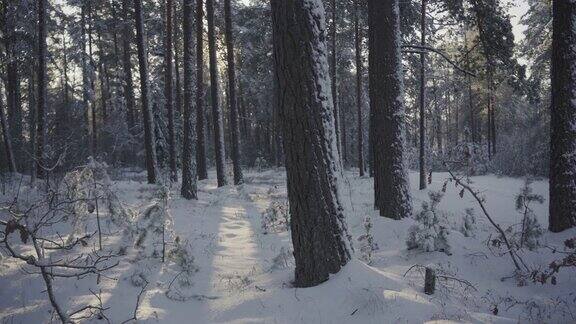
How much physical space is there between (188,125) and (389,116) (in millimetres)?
7021

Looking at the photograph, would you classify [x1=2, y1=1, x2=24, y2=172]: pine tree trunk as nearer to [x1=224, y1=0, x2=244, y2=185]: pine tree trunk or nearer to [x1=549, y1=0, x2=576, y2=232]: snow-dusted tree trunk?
[x1=224, y1=0, x2=244, y2=185]: pine tree trunk

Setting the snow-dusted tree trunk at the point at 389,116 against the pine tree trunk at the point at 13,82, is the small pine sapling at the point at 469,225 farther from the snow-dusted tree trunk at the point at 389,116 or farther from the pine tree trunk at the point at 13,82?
the pine tree trunk at the point at 13,82

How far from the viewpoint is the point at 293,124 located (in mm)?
4250

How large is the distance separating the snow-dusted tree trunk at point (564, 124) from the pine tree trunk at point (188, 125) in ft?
28.8

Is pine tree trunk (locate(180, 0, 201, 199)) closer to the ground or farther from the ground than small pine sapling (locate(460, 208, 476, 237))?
farther from the ground

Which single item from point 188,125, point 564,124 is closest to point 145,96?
point 188,125

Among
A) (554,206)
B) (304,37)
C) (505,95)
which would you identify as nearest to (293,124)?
(304,37)

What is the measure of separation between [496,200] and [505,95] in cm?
2817

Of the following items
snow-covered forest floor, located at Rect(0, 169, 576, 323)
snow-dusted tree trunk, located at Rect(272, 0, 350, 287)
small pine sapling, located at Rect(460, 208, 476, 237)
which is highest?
snow-dusted tree trunk, located at Rect(272, 0, 350, 287)

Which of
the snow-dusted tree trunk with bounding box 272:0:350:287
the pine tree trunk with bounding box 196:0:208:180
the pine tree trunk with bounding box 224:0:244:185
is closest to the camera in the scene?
the snow-dusted tree trunk with bounding box 272:0:350:287

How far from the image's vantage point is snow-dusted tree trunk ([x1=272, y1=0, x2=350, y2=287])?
421 centimetres

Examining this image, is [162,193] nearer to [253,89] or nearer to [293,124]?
[293,124]

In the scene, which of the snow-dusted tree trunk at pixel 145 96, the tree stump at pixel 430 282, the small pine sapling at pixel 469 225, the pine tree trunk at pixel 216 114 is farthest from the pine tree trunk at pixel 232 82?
the tree stump at pixel 430 282

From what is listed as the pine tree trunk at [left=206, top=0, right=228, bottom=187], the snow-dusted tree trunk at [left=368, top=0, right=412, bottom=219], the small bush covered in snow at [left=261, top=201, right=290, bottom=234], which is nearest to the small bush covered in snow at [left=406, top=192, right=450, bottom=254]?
the snow-dusted tree trunk at [left=368, top=0, right=412, bottom=219]
